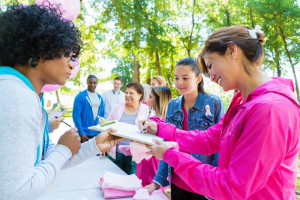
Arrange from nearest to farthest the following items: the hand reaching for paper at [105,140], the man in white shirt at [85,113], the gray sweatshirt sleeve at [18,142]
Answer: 1. the gray sweatshirt sleeve at [18,142]
2. the hand reaching for paper at [105,140]
3. the man in white shirt at [85,113]

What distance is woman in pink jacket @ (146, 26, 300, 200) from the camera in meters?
0.92

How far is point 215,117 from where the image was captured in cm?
221

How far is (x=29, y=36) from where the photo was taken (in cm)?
106

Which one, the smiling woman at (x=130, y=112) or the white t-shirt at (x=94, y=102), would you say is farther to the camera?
the white t-shirt at (x=94, y=102)

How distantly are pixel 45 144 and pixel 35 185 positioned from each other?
586 mm

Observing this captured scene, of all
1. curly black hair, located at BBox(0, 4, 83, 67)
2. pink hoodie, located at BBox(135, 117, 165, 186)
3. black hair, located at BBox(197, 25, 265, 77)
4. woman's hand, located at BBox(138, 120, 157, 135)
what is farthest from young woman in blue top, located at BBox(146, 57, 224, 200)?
curly black hair, located at BBox(0, 4, 83, 67)

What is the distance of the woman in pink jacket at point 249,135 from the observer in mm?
924

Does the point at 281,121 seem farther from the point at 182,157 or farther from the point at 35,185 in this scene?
the point at 35,185

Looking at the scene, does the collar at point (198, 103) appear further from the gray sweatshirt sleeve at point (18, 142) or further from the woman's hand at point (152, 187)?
the gray sweatshirt sleeve at point (18, 142)

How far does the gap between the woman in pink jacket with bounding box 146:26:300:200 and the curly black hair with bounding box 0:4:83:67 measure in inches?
32.5

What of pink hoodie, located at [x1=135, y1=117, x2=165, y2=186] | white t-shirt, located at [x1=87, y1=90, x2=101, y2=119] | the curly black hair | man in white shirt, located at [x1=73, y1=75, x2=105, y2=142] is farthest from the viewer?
white t-shirt, located at [x1=87, y1=90, x2=101, y2=119]

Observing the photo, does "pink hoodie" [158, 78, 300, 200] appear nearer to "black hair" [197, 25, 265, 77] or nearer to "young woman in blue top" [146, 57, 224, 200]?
"black hair" [197, 25, 265, 77]

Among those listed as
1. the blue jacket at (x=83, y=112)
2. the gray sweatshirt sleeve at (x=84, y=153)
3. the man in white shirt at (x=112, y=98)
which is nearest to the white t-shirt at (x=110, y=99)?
the man in white shirt at (x=112, y=98)

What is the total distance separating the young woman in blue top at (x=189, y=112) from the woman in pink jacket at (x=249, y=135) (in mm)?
867
